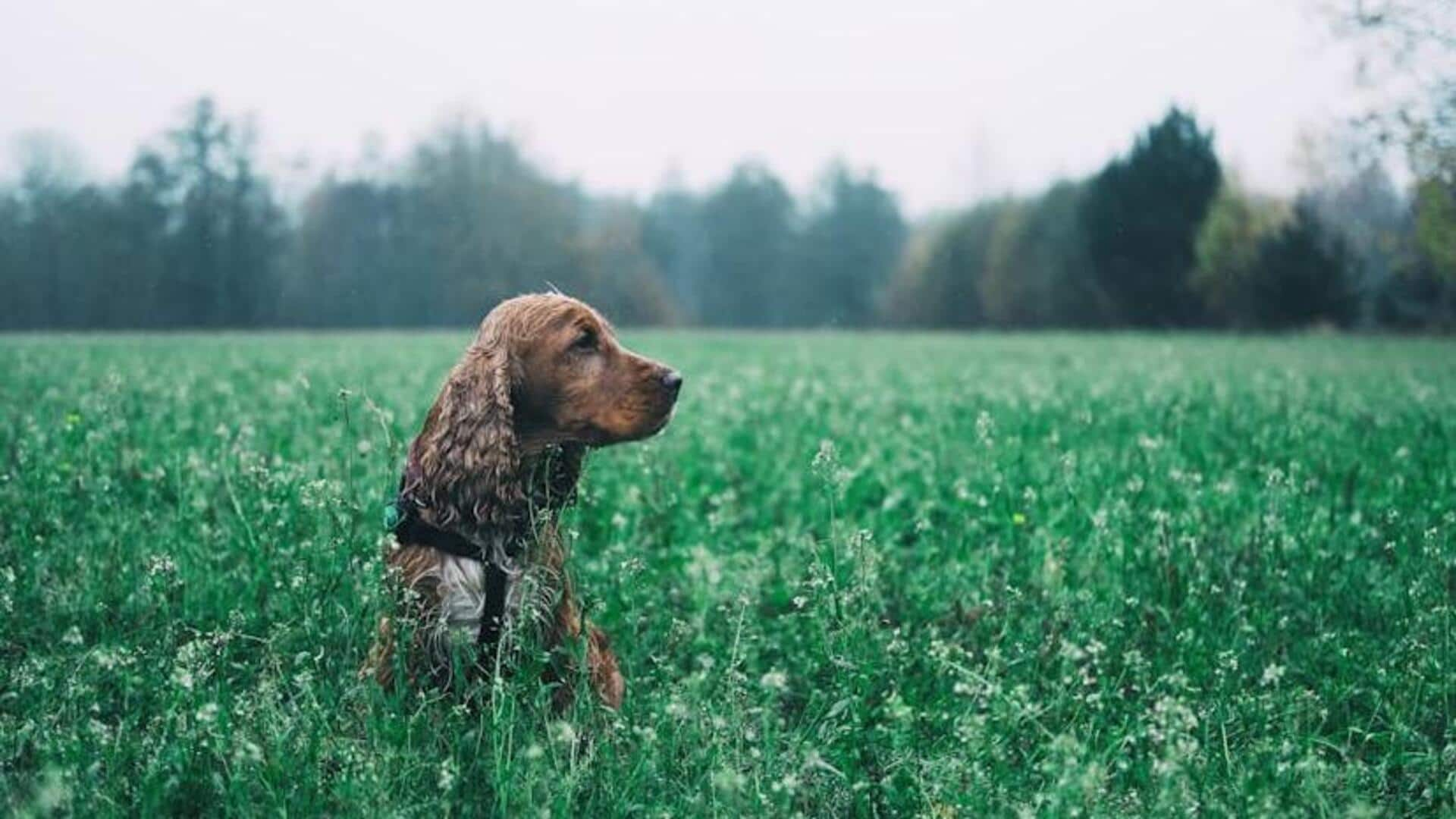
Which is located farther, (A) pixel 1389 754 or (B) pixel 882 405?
(B) pixel 882 405

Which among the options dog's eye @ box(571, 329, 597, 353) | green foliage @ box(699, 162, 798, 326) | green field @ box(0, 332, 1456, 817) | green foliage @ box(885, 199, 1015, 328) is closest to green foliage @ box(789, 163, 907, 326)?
green foliage @ box(699, 162, 798, 326)

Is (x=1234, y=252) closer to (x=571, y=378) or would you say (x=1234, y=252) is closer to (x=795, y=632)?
(x=795, y=632)

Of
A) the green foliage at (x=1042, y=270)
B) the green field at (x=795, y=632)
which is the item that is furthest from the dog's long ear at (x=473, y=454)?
the green foliage at (x=1042, y=270)

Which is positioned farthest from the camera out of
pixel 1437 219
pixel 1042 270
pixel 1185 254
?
pixel 1042 270

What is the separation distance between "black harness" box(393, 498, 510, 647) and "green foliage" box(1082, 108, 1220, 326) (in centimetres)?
1191

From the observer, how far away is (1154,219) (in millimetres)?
29047

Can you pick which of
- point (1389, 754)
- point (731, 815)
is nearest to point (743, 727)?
→ point (731, 815)

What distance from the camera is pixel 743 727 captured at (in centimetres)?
332

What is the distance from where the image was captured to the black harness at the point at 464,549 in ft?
12.5

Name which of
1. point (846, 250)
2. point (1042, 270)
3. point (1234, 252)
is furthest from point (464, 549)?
point (846, 250)

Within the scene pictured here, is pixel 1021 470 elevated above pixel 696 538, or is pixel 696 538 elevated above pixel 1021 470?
pixel 1021 470

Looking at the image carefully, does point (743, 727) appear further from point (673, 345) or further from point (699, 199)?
point (699, 199)

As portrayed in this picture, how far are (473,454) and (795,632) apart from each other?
1.93 meters

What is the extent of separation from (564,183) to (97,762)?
6049cm
